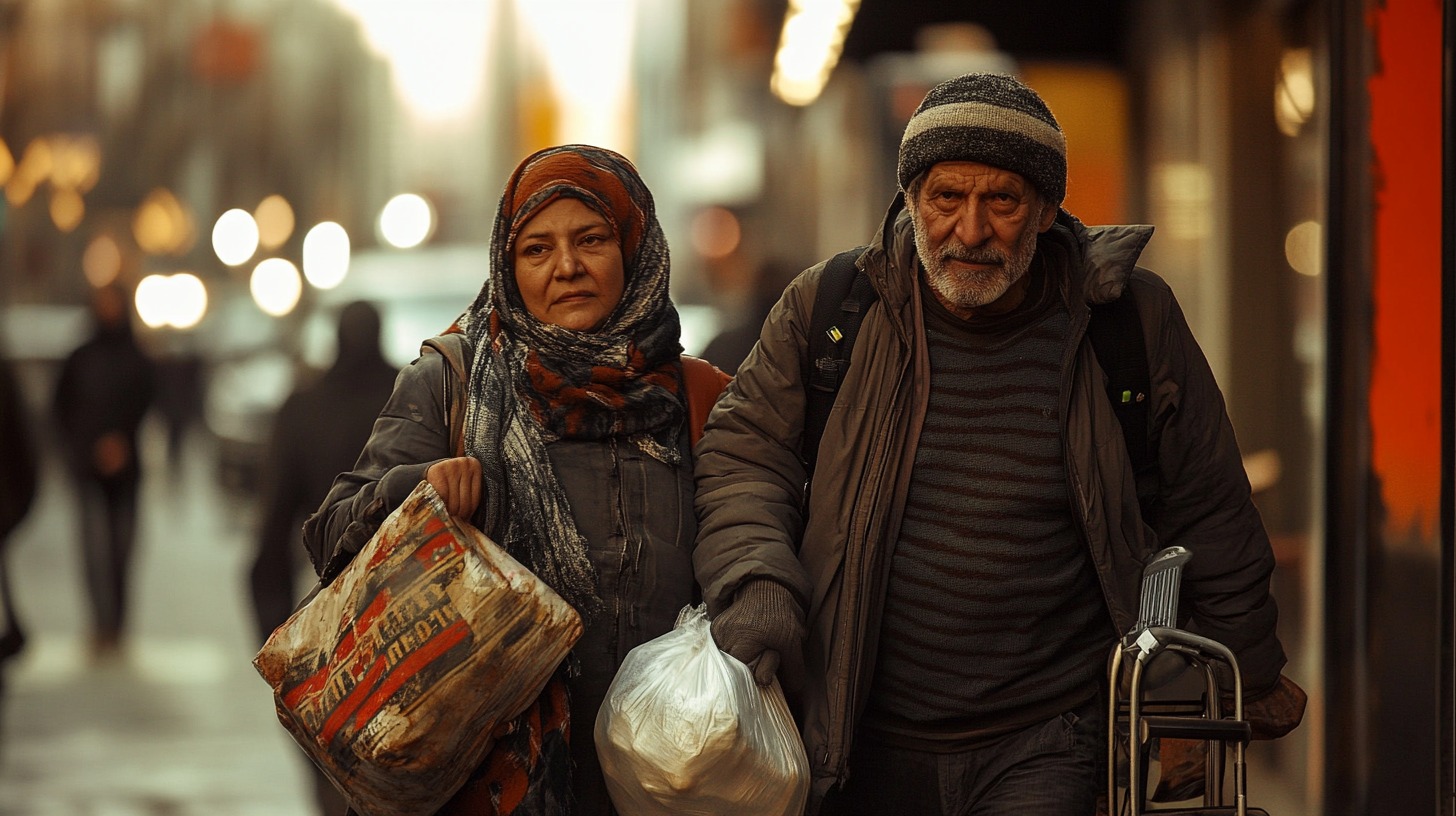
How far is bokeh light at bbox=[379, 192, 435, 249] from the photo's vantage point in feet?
27.9

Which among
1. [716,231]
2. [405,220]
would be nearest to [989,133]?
[716,231]

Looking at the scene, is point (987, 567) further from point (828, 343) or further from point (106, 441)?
point (106, 441)

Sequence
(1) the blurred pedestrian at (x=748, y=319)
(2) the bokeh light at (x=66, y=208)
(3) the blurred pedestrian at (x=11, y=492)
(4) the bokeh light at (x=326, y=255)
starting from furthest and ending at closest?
(2) the bokeh light at (x=66, y=208)
(4) the bokeh light at (x=326, y=255)
(1) the blurred pedestrian at (x=748, y=319)
(3) the blurred pedestrian at (x=11, y=492)

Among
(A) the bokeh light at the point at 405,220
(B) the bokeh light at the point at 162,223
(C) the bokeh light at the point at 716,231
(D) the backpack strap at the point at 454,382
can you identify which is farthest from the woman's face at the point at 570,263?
(B) the bokeh light at the point at 162,223

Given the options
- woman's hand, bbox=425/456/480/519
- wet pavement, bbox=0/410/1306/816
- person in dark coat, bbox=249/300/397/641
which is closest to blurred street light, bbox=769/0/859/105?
person in dark coat, bbox=249/300/397/641

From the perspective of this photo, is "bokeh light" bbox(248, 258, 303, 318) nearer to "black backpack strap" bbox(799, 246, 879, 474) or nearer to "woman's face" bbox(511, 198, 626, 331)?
"woman's face" bbox(511, 198, 626, 331)

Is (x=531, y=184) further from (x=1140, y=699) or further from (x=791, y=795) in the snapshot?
(x=1140, y=699)

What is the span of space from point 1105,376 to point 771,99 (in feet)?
18.0

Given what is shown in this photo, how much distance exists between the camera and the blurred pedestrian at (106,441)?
8.46 meters

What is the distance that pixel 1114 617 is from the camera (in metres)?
2.94

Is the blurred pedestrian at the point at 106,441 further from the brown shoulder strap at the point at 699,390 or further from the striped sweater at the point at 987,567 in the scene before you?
the striped sweater at the point at 987,567

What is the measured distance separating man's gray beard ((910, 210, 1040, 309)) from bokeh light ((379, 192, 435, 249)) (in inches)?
231

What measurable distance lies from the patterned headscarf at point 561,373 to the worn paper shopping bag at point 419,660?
0.16m

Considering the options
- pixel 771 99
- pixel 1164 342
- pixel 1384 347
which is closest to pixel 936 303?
pixel 1164 342
